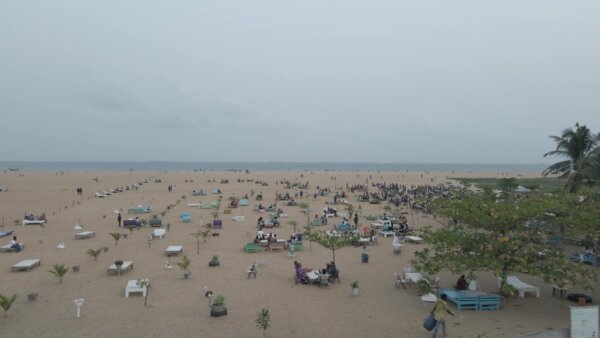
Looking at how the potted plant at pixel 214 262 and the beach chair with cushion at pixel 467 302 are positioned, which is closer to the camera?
the beach chair with cushion at pixel 467 302

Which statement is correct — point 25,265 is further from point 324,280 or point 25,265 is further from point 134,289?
point 324,280

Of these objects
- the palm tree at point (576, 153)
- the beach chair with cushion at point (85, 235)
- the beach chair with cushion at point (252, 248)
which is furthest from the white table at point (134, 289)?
the palm tree at point (576, 153)

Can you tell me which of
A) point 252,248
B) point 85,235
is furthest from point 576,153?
point 85,235

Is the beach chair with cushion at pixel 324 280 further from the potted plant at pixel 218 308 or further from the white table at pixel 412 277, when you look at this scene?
the potted plant at pixel 218 308

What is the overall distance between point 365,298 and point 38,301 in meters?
9.33

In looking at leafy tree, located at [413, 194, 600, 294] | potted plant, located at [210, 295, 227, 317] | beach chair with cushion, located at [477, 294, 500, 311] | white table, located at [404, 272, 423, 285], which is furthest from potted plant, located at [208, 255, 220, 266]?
beach chair with cushion, located at [477, 294, 500, 311]

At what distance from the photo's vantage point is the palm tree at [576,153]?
23.0 m

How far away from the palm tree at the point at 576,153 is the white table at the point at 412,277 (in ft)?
45.6

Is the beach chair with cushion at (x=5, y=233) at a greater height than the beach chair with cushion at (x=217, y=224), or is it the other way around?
the beach chair with cushion at (x=217, y=224)

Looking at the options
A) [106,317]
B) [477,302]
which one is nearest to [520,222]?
[477,302]

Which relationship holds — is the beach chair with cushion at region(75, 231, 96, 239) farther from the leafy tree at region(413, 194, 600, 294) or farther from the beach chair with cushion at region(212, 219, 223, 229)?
the leafy tree at region(413, 194, 600, 294)

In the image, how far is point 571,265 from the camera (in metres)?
10.7

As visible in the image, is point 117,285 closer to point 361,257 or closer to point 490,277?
point 361,257

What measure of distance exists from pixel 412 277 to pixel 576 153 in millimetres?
16417
